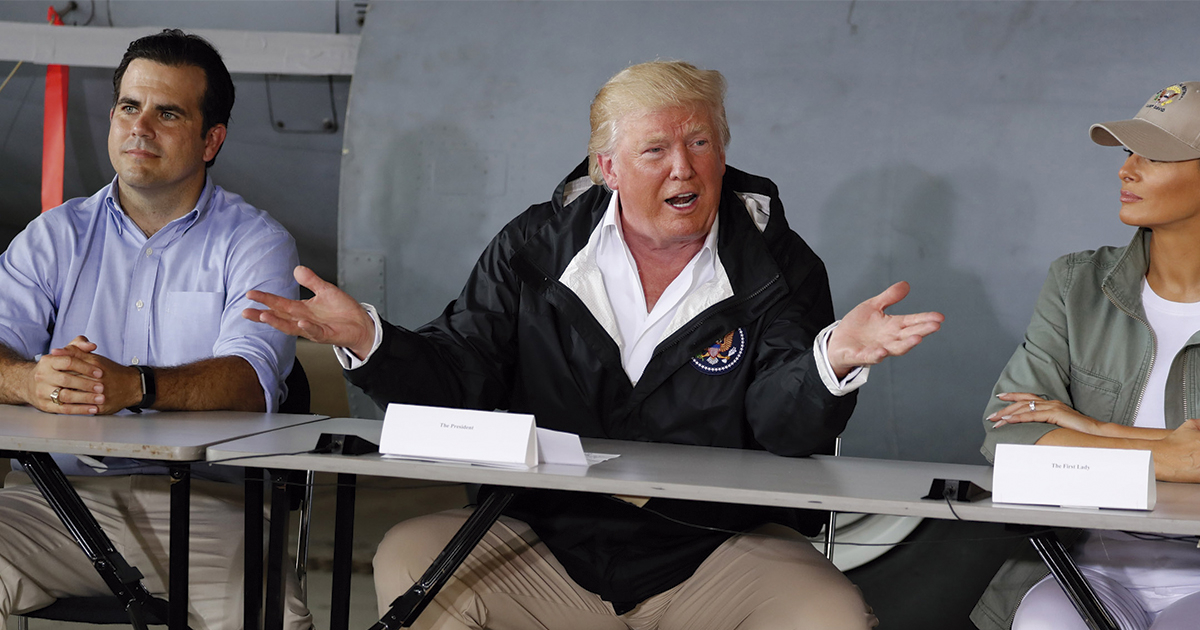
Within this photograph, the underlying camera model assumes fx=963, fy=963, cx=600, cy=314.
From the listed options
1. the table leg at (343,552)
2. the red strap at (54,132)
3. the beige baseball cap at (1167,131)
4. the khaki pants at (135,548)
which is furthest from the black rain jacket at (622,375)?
the red strap at (54,132)

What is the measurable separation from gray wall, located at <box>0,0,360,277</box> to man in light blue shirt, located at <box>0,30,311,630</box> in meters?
1.59

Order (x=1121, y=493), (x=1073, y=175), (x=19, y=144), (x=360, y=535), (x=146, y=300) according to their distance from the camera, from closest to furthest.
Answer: (x=1121, y=493) → (x=146, y=300) → (x=1073, y=175) → (x=360, y=535) → (x=19, y=144)

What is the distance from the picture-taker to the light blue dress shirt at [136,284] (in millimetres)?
2332

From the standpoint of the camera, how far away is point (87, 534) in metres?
1.74

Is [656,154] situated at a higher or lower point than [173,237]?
higher

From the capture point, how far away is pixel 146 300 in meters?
2.37

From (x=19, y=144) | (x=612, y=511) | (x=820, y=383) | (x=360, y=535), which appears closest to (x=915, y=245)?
(x=820, y=383)

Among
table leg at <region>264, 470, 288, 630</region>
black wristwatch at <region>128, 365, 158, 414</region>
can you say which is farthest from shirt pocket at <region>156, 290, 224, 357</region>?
table leg at <region>264, 470, 288, 630</region>

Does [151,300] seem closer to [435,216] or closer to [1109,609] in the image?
[435,216]

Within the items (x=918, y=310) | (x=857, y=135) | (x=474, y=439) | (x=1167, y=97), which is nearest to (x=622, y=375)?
(x=474, y=439)

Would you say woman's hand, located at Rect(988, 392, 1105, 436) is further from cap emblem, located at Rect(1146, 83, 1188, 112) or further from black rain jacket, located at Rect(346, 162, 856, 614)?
cap emblem, located at Rect(1146, 83, 1188, 112)

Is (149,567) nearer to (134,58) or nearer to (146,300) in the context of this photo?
(146,300)

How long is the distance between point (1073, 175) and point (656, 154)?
1257 millimetres

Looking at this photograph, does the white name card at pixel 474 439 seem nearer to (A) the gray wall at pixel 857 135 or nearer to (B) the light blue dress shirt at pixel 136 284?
(B) the light blue dress shirt at pixel 136 284
